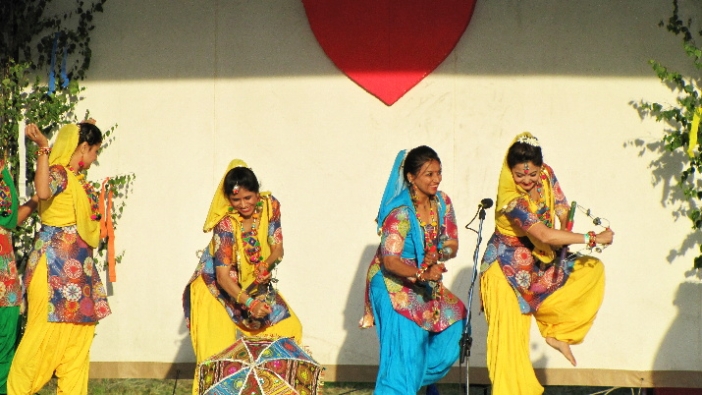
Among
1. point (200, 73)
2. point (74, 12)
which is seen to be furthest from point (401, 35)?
point (74, 12)

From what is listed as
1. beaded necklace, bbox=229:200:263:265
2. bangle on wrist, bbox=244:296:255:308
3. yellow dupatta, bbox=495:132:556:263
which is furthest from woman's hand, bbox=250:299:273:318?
yellow dupatta, bbox=495:132:556:263

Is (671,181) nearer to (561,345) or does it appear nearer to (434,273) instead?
(561,345)

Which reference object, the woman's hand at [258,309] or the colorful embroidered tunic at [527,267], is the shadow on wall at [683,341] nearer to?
the colorful embroidered tunic at [527,267]

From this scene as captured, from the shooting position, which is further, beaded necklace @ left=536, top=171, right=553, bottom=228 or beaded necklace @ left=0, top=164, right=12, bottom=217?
beaded necklace @ left=0, top=164, right=12, bottom=217

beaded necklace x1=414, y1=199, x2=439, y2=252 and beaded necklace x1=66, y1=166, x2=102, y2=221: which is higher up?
beaded necklace x1=66, y1=166, x2=102, y2=221

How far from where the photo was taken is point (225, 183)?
710 cm

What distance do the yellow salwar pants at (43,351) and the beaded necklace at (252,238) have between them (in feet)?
3.63

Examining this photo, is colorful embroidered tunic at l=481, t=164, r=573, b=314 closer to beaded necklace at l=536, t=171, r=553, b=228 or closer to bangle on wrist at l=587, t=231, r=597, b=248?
beaded necklace at l=536, t=171, r=553, b=228

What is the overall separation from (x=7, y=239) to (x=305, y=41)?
2332 mm

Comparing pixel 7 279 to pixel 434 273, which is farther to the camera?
pixel 7 279

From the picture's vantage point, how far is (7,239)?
736 cm

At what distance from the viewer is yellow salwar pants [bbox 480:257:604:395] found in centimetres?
684

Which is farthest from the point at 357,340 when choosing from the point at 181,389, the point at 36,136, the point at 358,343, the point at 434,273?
the point at 36,136

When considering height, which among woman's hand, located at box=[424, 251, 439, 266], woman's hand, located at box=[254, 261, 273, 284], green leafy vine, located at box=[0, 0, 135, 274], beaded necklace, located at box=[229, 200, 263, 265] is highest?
green leafy vine, located at box=[0, 0, 135, 274]
